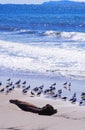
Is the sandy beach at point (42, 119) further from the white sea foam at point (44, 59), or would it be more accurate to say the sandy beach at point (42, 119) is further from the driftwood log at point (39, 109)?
the white sea foam at point (44, 59)

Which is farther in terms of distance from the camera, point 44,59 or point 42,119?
point 44,59

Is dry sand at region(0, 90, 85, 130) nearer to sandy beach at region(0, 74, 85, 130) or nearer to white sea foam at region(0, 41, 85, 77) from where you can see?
sandy beach at region(0, 74, 85, 130)

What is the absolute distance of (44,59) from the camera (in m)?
22.9

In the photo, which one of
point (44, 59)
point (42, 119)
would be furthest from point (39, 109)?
point (44, 59)

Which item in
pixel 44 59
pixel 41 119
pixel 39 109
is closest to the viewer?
pixel 41 119

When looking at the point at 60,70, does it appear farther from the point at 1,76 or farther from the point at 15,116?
the point at 15,116

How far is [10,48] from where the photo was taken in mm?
28828

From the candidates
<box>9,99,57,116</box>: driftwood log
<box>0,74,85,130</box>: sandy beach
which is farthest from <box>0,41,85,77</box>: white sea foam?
<box>9,99,57,116</box>: driftwood log

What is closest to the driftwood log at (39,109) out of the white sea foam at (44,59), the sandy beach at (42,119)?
the sandy beach at (42,119)

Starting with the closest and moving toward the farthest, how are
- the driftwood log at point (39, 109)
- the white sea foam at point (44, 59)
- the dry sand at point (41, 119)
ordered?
1. the dry sand at point (41, 119)
2. the driftwood log at point (39, 109)
3. the white sea foam at point (44, 59)

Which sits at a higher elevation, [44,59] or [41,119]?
[44,59]

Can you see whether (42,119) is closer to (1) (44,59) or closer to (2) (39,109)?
(2) (39,109)

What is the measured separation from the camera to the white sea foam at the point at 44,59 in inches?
749

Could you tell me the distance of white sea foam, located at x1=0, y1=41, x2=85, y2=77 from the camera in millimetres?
19031
